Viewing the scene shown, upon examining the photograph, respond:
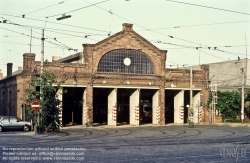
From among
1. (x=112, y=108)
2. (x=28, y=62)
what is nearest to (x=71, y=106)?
(x=112, y=108)

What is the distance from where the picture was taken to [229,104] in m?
53.5

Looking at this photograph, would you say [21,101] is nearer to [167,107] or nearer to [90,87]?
[90,87]

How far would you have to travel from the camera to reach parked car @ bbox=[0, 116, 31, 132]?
35344 millimetres

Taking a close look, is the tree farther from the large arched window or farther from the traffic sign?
the large arched window

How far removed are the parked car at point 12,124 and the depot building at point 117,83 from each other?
4431 mm

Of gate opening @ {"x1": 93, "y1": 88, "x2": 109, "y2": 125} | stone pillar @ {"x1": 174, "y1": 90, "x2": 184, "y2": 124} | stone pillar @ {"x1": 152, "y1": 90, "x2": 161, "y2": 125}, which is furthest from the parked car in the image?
stone pillar @ {"x1": 174, "y1": 90, "x2": 184, "y2": 124}

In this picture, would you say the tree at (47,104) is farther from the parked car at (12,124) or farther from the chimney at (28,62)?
the chimney at (28,62)

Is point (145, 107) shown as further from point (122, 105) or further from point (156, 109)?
point (156, 109)

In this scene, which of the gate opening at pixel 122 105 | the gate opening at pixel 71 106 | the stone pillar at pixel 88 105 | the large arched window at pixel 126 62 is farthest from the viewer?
the gate opening at pixel 122 105

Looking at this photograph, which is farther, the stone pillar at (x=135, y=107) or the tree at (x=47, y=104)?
the stone pillar at (x=135, y=107)

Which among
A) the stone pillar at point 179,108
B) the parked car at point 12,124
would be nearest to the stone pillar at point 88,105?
the parked car at point 12,124

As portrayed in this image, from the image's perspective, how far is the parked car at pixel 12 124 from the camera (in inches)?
1391

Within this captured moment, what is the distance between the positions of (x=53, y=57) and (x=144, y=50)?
2526 cm

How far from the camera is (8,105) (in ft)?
161
